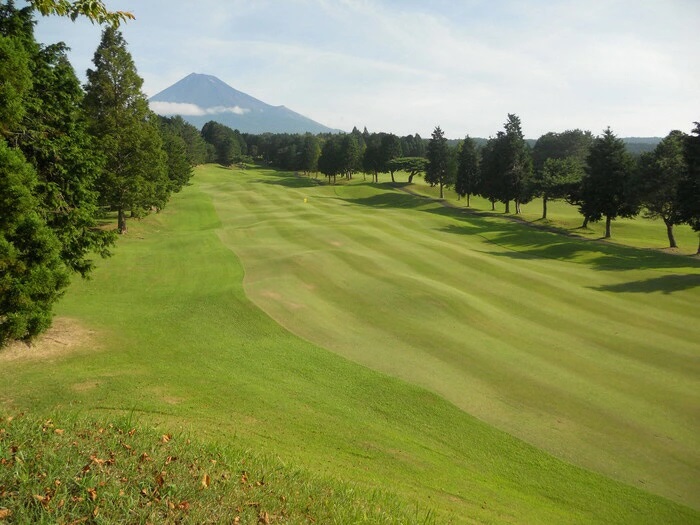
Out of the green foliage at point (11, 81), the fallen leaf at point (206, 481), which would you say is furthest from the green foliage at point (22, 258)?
the fallen leaf at point (206, 481)

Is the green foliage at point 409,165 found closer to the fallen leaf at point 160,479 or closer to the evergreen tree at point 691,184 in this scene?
the evergreen tree at point 691,184

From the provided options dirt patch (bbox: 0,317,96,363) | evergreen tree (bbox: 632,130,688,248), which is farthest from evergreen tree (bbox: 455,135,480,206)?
dirt patch (bbox: 0,317,96,363)

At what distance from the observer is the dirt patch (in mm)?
15938

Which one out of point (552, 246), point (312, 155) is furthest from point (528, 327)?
point (312, 155)

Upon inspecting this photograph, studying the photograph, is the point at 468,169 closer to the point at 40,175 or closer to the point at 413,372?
the point at 413,372

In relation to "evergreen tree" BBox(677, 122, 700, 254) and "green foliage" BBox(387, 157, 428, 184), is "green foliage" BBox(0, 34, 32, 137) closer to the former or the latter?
"evergreen tree" BBox(677, 122, 700, 254)

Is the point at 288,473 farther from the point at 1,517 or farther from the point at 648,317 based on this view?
the point at 648,317

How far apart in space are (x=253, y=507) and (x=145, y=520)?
1.56 metres

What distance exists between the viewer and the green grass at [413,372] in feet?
37.6

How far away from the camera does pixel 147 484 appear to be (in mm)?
6543

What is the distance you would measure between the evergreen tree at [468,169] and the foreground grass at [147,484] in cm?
7376

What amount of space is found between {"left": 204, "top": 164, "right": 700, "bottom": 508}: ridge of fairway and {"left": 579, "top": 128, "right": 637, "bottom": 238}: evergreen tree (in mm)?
9244

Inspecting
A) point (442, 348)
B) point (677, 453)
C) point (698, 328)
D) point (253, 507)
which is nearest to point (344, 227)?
point (442, 348)

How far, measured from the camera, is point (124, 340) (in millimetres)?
18328
